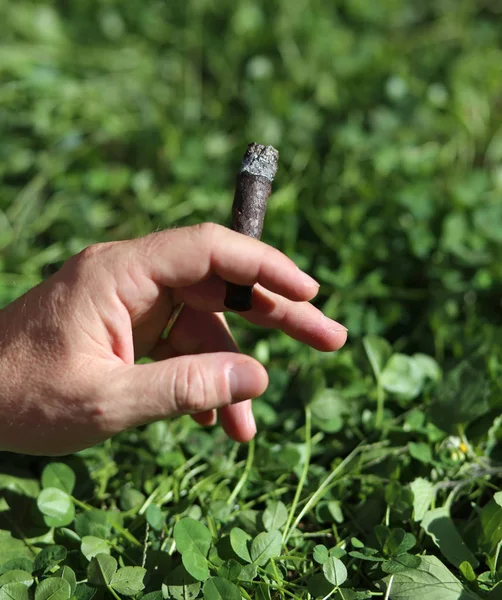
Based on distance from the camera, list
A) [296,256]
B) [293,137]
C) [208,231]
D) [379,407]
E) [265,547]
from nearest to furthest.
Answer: [208,231], [265,547], [379,407], [296,256], [293,137]

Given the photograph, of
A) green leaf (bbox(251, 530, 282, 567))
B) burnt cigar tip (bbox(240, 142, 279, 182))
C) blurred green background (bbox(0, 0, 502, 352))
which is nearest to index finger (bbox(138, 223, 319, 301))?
burnt cigar tip (bbox(240, 142, 279, 182))

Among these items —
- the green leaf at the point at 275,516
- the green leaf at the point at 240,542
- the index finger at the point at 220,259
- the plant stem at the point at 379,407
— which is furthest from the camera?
A: the plant stem at the point at 379,407

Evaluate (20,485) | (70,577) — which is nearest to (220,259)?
(70,577)

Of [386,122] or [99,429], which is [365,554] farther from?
[386,122]

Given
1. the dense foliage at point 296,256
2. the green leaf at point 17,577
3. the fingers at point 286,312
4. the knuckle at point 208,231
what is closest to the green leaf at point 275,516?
the dense foliage at point 296,256

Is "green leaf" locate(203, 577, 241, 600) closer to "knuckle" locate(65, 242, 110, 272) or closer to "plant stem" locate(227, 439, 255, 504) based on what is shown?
"plant stem" locate(227, 439, 255, 504)

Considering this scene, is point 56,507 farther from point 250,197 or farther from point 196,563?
point 250,197

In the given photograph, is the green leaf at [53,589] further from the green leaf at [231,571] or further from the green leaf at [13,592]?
the green leaf at [231,571]
